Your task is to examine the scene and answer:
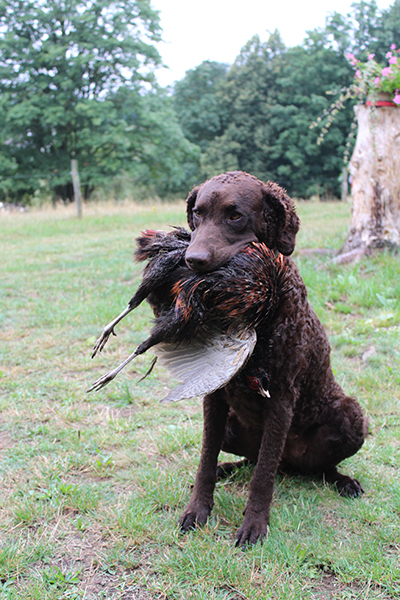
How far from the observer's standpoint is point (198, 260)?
1.76 m

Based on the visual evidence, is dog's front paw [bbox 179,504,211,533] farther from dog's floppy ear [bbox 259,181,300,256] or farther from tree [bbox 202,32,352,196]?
tree [bbox 202,32,352,196]

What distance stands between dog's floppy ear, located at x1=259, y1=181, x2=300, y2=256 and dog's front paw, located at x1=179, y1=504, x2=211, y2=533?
1.23m

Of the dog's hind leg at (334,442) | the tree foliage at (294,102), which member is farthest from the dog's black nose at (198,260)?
the tree foliage at (294,102)

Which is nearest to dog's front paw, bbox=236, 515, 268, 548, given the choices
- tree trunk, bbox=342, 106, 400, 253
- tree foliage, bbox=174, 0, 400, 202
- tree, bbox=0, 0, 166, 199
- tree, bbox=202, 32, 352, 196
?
tree trunk, bbox=342, 106, 400, 253

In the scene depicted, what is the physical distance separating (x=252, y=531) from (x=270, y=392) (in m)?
0.60

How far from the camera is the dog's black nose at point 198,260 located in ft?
5.77

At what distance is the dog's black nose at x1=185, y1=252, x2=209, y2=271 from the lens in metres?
1.76

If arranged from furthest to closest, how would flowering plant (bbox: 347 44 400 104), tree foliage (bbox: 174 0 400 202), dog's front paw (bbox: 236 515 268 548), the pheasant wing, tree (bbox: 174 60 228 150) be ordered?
tree (bbox: 174 60 228 150) < tree foliage (bbox: 174 0 400 202) < flowering plant (bbox: 347 44 400 104) < dog's front paw (bbox: 236 515 268 548) < the pheasant wing

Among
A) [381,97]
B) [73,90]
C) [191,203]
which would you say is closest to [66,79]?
[73,90]

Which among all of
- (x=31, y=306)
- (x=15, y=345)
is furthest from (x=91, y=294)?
(x=15, y=345)

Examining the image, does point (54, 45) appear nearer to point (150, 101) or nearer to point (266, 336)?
point (150, 101)

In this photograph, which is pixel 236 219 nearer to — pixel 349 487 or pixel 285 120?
pixel 349 487

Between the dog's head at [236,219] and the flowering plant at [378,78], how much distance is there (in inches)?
188

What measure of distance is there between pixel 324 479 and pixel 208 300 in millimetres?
1366
